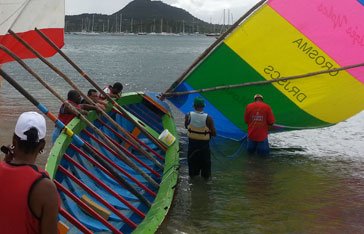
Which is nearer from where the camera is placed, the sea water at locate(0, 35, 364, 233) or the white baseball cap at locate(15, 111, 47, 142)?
the white baseball cap at locate(15, 111, 47, 142)

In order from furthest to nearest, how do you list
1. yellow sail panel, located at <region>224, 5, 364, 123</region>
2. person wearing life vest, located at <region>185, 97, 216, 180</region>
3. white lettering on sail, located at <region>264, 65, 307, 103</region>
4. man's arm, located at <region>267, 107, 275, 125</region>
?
white lettering on sail, located at <region>264, 65, 307, 103</region>, yellow sail panel, located at <region>224, 5, 364, 123</region>, man's arm, located at <region>267, 107, 275, 125</region>, person wearing life vest, located at <region>185, 97, 216, 180</region>

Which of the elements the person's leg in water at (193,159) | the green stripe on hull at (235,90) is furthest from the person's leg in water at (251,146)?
the person's leg in water at (193,159)

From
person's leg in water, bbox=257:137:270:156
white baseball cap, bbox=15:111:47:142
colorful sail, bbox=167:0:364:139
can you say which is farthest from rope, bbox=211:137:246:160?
white baseball cap, bbox=15:111:47:142

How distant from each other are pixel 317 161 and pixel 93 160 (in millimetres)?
6860

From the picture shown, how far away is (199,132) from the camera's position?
28.7ft

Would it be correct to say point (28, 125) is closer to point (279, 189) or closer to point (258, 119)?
point (279, 189)

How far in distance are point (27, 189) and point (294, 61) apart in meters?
9.14

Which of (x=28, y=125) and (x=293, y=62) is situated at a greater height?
(x=293, y=62)

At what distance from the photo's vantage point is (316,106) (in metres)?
11.2

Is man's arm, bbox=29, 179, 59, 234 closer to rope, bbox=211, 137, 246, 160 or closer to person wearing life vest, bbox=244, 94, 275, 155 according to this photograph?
person wearing life vest, bbox=244, 94, 275, 155

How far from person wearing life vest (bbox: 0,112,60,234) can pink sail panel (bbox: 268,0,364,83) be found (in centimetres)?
908

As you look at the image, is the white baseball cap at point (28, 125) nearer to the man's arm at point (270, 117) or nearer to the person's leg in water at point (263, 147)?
the man's arm at point (270, 117)

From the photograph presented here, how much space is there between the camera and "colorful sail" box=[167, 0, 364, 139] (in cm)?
1076

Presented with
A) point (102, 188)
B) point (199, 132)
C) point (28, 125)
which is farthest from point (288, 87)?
point (28, 125)
